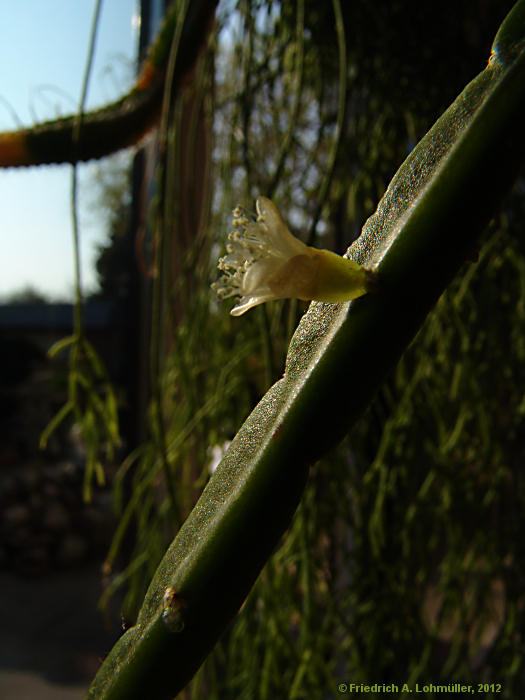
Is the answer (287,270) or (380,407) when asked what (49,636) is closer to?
(380,407)

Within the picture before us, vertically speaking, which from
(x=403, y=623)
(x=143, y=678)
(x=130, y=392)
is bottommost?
(x=403, y=623)

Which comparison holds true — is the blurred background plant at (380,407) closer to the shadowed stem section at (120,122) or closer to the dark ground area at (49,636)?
the shadowed stem section at (120,122)

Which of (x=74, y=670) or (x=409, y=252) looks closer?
(x=409, y=252)

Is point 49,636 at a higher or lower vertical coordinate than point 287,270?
lower

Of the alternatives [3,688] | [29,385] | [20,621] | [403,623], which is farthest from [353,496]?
[29,385]

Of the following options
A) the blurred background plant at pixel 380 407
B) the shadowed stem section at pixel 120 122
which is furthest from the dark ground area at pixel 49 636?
the shadowed stem section at pixel 120 122

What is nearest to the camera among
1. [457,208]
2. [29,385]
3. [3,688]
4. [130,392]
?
[457,208]

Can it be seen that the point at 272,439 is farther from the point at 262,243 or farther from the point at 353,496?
the point at 353,496

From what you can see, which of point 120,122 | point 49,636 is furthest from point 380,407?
point 49,636
